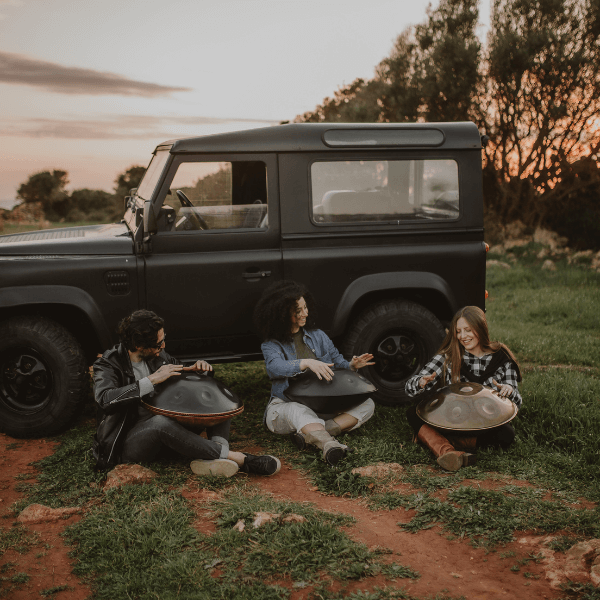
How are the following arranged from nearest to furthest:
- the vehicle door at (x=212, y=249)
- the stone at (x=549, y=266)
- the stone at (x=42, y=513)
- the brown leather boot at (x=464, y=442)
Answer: the stone at (x=42, y=513), the brown leather boot at (x=464, y=442), the vehicle door at (x=212, y=249), the stone at (x=549, y=266)

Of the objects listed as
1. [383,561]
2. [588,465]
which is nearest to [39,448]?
[383,561]

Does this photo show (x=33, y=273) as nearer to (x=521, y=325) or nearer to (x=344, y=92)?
(x=521, y=325)

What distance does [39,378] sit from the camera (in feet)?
15.5

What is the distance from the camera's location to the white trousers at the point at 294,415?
4.49 metres

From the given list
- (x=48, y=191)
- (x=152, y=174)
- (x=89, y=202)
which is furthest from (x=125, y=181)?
(x=152, y=174)

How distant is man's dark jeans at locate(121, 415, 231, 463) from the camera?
396 centimetres

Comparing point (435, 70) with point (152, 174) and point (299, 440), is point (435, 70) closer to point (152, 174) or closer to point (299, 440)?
point (152, 174)

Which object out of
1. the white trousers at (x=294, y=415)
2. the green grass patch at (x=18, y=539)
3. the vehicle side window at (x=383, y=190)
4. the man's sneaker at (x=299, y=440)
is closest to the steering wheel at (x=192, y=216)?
the vehicle side window at (x=383, y=190)

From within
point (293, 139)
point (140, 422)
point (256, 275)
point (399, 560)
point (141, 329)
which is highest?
point (293, 139)

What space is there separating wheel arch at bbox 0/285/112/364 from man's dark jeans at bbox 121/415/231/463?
34.7 inches

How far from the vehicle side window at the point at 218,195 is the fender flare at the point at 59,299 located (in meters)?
0.83

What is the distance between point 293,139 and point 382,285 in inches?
52.9

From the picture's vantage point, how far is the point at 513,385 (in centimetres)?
446

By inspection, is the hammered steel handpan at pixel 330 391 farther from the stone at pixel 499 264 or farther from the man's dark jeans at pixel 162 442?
the stone at pixel 499 264
